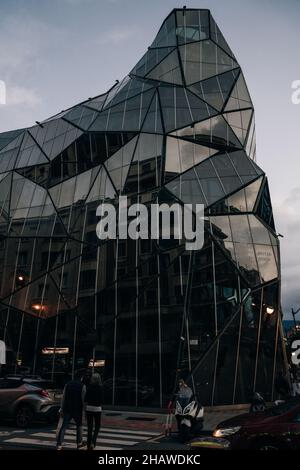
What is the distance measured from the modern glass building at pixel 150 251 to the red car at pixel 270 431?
33.9 feet

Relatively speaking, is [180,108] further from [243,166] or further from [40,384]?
[40,384]

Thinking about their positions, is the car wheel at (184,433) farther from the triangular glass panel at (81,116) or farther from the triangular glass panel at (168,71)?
the triangular glass panel at (168,71)

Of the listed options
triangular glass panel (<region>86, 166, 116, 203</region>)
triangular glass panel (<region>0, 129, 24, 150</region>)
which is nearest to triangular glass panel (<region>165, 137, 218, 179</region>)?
triangular glass panel (<region>86, 166, 116, 203</region>)

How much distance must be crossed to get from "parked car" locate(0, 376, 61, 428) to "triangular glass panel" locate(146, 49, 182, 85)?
22.2m

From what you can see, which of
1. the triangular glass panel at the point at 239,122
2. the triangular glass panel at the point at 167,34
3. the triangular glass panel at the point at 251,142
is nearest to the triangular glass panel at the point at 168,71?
the triangular glass panel at the point at 167,34

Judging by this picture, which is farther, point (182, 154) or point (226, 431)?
point (182, 154)

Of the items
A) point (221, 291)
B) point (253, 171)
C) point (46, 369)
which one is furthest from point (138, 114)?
point (46, 369)

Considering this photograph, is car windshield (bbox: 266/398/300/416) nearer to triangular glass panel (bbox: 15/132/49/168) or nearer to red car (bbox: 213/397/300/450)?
red car (bbox: 213/397/300/450)

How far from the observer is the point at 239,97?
27.7 m

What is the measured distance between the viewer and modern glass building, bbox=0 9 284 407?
58.1ft

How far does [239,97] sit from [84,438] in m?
25.1

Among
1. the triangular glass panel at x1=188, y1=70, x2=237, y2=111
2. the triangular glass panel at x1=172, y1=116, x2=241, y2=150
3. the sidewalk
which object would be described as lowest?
the sidewalk

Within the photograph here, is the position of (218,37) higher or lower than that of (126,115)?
higher

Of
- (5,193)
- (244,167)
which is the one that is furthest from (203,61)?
(5,193)
